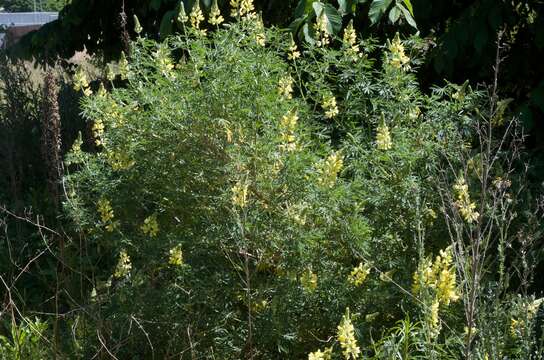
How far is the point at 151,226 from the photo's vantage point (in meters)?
3.79

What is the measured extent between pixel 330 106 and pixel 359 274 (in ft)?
2.78

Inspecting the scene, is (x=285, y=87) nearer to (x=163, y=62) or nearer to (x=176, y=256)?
(x=163, y=62)

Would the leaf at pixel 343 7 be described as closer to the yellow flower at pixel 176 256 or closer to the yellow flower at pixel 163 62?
the yellow flower at pixel 163 62

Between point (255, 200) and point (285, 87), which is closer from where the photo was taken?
point (255, 200)

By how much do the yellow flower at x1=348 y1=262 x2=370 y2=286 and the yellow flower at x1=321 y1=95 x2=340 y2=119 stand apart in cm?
75

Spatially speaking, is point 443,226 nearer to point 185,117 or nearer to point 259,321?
point 259,321

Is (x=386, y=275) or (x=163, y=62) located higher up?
(x=163, y=62)

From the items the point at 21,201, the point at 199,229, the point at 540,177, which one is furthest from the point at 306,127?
the point at 21,201

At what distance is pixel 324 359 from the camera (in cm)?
→ 327

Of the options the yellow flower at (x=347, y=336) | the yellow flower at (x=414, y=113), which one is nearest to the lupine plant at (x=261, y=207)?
the yellow flower at (x=414, y=113)

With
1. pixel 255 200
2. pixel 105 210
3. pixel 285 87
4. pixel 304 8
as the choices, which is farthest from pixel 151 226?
pixel 304 8

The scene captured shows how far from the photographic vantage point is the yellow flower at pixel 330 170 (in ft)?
11.3

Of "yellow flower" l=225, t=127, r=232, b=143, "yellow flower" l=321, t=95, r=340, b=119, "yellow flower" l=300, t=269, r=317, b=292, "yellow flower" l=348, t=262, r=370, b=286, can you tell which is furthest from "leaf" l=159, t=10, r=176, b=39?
"yellow flower" l=348, t=262, r=370, b=286

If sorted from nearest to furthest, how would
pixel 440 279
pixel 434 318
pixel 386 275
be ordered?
pixel 434 318
pixel 440 279
pixel 386 275
